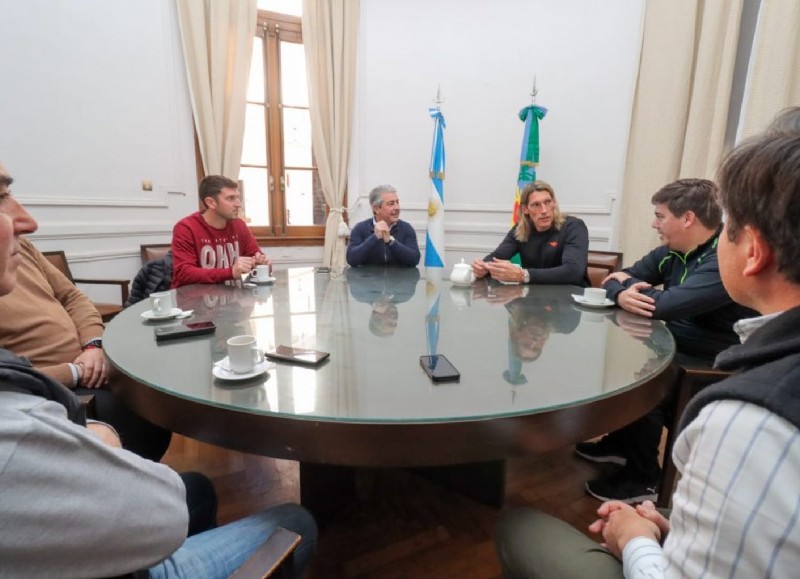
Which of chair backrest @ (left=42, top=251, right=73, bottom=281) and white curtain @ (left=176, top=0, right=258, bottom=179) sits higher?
white curtain @ (left=176, top=0, right=258, bottom=179)

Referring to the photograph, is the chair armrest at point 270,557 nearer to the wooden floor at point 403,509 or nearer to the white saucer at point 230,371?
the white saucer at point 230,371

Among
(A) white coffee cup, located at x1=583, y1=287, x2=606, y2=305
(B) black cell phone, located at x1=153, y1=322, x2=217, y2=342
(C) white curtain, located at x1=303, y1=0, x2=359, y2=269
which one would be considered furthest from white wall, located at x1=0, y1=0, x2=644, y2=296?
(B) black cell phone, located at x1=153, y1=322, x2=217, y2=342

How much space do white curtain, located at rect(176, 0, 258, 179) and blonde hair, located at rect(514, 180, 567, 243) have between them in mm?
2360

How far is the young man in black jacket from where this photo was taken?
132cm

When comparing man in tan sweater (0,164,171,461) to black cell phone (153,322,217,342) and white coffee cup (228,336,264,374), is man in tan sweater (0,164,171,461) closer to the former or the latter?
black cell phone (153,322,217,342)

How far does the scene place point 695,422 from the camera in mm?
462

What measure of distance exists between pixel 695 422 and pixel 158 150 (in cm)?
360

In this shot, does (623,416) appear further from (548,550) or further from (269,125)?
(269,125)

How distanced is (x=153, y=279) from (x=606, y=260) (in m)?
2.80

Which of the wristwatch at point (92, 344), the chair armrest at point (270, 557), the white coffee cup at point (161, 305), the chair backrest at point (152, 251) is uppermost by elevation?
the white coffee cup at point (161, 305)

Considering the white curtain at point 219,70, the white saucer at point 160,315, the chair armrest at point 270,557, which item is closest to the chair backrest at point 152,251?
the white curtain at point 219,70

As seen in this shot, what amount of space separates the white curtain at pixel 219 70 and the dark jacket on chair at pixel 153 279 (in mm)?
1330

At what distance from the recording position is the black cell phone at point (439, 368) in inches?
32.4

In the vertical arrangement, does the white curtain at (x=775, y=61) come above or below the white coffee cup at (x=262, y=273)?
above
